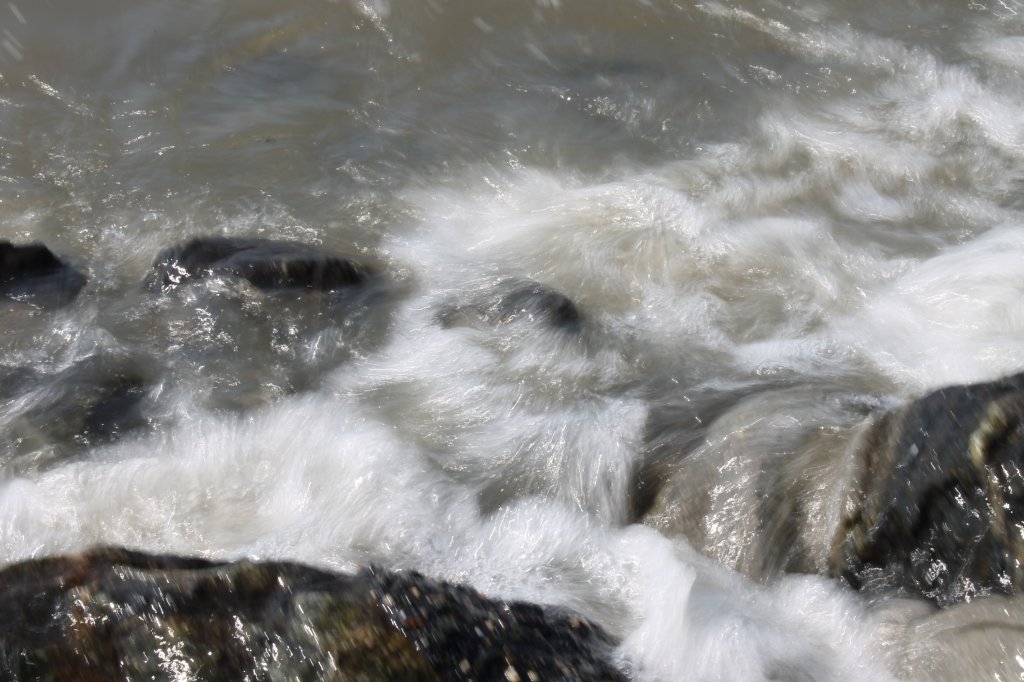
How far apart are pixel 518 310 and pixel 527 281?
0.93 ft

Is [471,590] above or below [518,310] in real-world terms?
above

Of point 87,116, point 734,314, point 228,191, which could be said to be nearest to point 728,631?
point 734,314

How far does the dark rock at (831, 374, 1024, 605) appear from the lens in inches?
117

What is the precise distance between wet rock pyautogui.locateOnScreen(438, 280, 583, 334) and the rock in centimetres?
167

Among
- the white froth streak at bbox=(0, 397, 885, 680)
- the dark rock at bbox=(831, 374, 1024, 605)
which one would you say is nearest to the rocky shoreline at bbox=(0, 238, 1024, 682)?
Answer: the dark rock at bbox=(831, 374, 1024, 605)

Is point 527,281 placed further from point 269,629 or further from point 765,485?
point 269,629

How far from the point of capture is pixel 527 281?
15.2ft

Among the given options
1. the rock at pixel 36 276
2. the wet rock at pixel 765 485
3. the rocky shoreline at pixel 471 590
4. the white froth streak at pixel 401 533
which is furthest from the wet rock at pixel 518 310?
the rock at pixel 36 276

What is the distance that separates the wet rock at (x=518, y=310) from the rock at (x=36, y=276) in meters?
1.67

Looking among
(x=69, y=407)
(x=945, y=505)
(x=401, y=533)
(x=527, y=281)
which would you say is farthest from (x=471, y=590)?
(x=527, y=281)

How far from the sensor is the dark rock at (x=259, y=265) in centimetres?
447

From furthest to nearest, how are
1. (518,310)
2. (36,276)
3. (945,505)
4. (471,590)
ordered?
(36,276) → (518,310) → (945,505) → (471,590)

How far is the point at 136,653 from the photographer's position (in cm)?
250

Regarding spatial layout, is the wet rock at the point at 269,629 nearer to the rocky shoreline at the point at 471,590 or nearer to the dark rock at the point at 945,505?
the rocky shoreline at the point at 471,590
